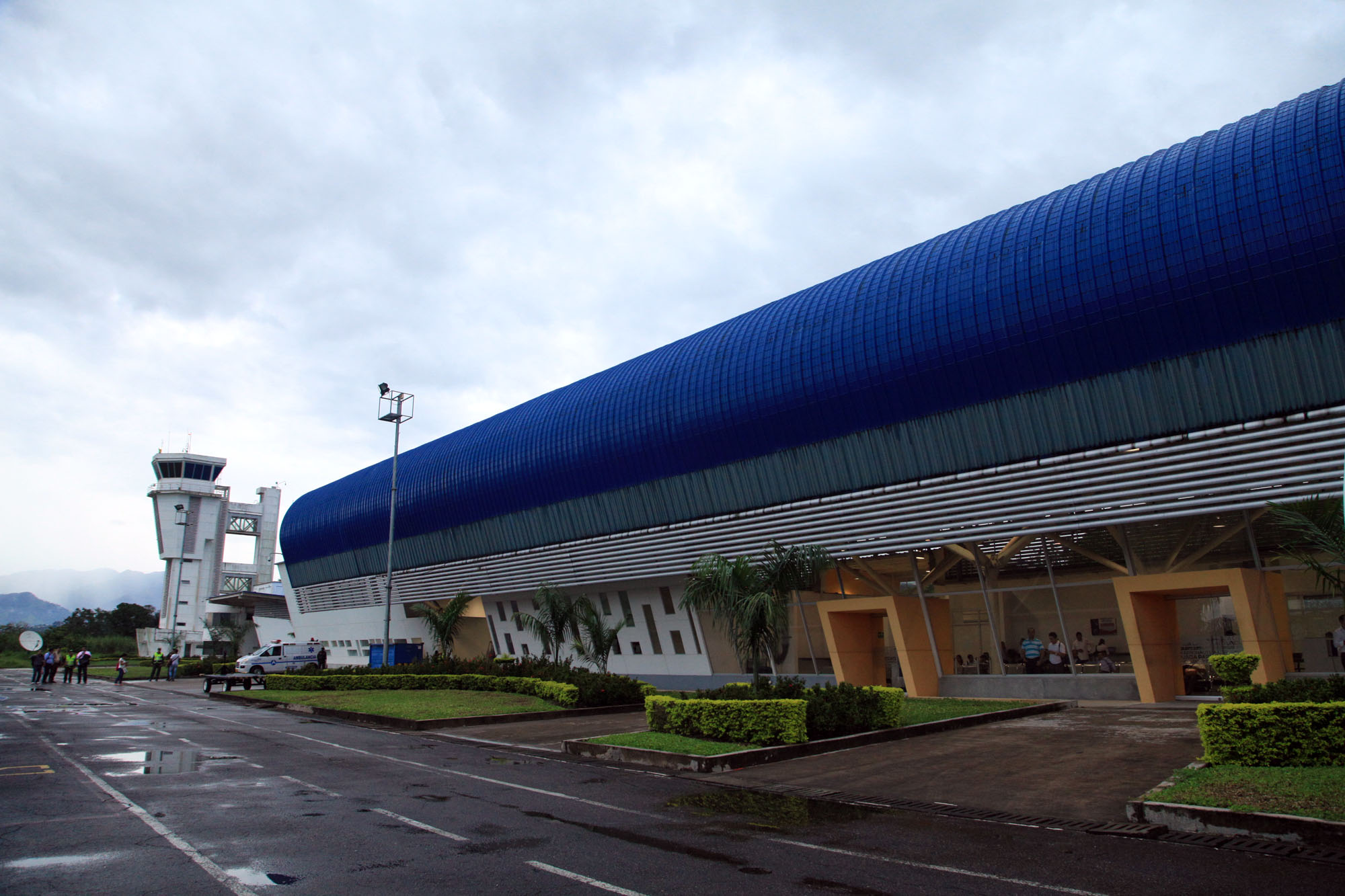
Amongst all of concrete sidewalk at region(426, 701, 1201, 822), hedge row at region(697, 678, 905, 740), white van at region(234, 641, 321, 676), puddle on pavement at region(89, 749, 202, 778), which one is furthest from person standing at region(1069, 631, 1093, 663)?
white van at region(234, 641, 321, 676)

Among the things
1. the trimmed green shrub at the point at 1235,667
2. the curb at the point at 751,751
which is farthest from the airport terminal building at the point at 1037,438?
the curb at the point at 751,751

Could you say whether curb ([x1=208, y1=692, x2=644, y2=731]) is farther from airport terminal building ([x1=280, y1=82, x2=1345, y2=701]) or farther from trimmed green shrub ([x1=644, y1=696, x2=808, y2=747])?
airport terminal building ([x1=280, y1=82, x2=1345, y2=701])

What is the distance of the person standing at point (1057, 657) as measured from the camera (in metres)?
25.1

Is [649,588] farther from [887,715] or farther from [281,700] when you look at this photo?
[887,715]

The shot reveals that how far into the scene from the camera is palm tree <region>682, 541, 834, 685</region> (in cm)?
1761

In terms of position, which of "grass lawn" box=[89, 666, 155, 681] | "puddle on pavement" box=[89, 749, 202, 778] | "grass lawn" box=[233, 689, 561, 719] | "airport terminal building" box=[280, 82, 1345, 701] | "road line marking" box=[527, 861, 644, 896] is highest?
"airport terminal building" box=[280, 82, 1345, 701]

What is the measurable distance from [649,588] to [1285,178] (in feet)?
88.1

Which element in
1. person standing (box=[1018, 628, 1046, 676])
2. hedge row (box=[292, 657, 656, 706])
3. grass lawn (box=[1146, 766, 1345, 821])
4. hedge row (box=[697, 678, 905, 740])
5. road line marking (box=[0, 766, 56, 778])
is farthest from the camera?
hedge row (box=[292, 657, 656, 706])

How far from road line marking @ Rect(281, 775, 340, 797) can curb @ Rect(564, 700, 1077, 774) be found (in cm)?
522

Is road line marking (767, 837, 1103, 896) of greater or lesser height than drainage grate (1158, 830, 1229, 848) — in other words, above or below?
above

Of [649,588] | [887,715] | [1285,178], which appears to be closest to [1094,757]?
[887,715]

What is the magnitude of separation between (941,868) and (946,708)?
1451 cm

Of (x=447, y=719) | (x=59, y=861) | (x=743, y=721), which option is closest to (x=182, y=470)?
(x=447, y=719)

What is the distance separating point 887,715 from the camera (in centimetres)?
1720
